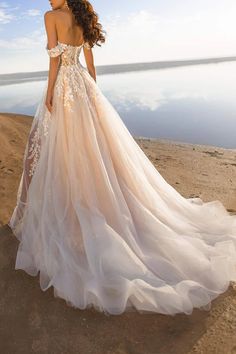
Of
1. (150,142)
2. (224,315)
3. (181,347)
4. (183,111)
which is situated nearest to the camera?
(181,347)

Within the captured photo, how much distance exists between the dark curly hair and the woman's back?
0.05 m

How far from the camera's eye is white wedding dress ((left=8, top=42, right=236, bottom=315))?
3.36 metres

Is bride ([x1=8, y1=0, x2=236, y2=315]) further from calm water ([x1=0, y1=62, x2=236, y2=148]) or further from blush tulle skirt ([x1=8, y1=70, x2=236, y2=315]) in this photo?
calm water ([x1=0, y1=62, x2=236, y2=148])

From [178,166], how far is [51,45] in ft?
16.0

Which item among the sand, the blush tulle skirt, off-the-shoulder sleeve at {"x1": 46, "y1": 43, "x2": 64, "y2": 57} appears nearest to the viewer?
the sand

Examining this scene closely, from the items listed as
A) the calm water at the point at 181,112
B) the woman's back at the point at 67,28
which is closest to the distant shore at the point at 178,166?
the calm water at the point at 181,112

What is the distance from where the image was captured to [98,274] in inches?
134

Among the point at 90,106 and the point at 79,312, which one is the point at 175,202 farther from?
the point at 79,312

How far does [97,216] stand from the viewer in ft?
12.5

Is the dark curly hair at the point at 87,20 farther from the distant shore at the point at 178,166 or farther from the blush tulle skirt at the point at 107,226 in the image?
the distant shore at the point at 178,166

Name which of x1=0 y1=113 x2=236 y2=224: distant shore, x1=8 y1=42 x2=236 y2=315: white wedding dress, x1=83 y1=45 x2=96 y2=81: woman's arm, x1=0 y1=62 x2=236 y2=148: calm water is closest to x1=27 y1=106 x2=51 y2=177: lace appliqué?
x1=8 y1=42 x2=236 y2=315: white wedding dress

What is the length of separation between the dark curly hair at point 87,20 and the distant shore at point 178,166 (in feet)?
8.31

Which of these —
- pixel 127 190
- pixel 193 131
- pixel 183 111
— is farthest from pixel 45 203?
pixel 183 111

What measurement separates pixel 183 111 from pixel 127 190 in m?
13.2
